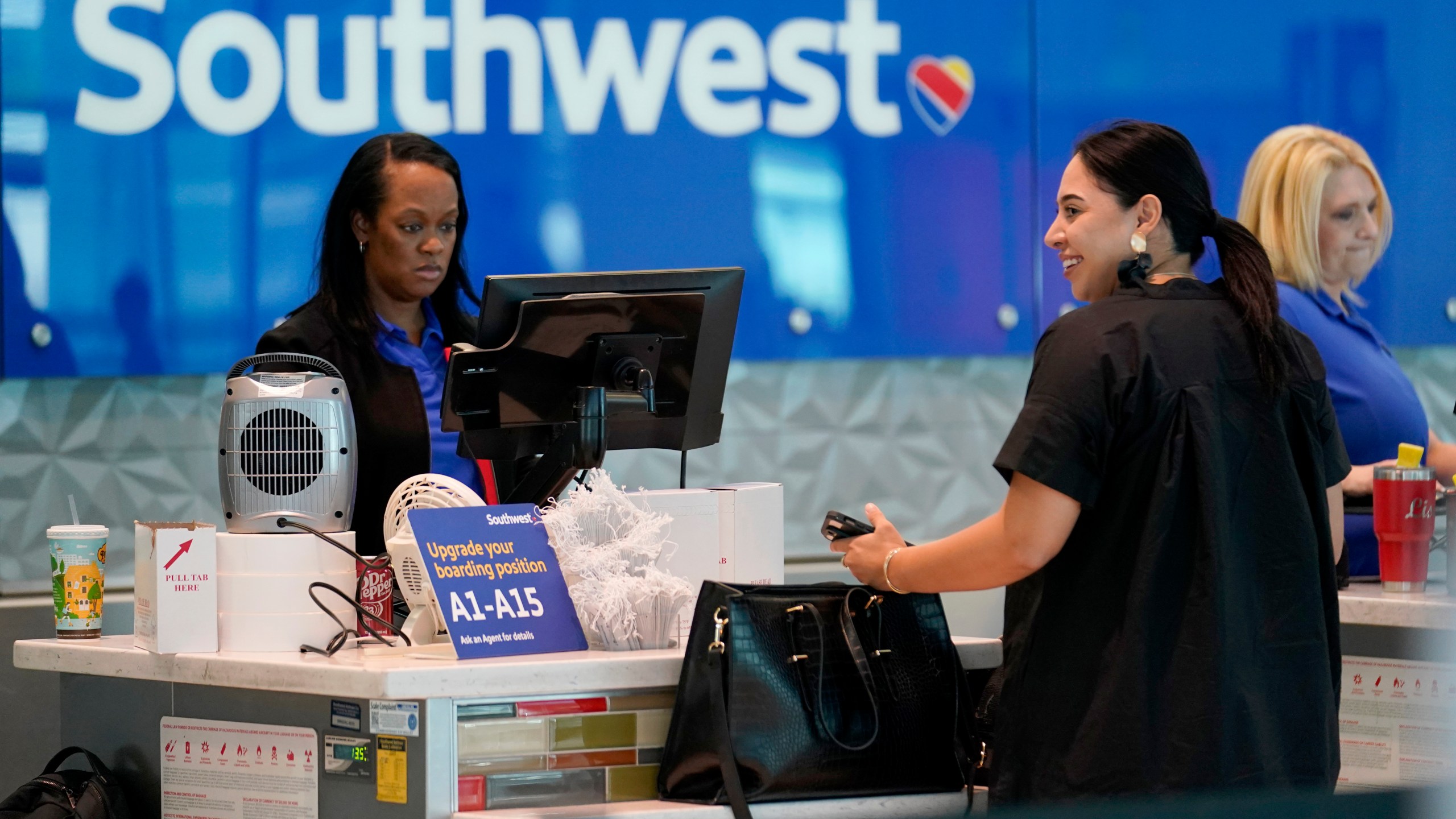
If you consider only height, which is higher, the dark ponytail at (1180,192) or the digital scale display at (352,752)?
the dark ponytail at (1180,192)

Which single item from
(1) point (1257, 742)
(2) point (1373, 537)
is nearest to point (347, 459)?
(1) point (1257, 742)

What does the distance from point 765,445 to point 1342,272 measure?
144 cm

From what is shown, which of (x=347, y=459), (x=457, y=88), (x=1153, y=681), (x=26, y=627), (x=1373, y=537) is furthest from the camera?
(x=457, y=88)

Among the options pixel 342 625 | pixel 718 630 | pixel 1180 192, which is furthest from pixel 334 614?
pixel 1180 192

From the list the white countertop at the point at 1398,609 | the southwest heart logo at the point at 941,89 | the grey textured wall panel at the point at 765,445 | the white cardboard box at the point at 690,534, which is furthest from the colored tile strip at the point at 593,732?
the southwest heart logo at the point at 941,89

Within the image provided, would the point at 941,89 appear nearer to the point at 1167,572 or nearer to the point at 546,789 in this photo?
the point at 1167,572

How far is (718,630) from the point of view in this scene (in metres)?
2.02

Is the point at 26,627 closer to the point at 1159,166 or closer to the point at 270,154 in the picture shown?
the point at 270,154

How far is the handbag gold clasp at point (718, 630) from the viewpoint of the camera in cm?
200

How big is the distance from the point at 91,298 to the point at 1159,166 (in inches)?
96.5

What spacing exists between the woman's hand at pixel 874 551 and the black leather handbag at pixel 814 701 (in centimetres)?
2

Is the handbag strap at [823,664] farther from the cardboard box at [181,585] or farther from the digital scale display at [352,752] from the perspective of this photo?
the cardboard box at [181,585]

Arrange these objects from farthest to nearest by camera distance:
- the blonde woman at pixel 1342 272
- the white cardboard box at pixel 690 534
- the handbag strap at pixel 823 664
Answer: the blonde woman at pixel 1342 272, the white cardboard box at pixel 690 534, the handbag strap at pixel 823 664

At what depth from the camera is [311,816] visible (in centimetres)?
209
